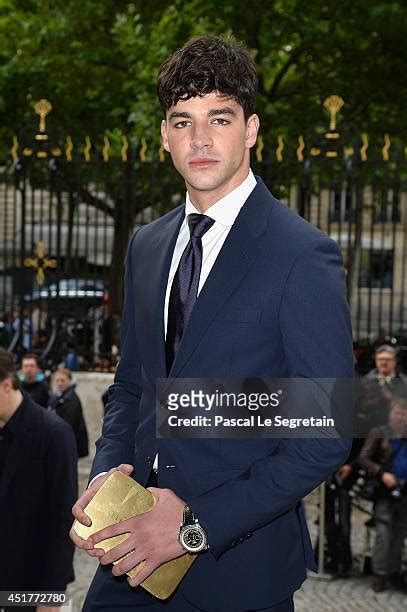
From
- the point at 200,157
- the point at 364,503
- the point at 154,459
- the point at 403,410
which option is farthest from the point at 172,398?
the point at 364,503

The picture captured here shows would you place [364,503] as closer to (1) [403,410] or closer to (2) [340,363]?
(1) [403,410]

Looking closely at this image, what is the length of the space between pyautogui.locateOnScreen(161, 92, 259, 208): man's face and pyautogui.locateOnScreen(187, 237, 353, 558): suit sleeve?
0.34 metres

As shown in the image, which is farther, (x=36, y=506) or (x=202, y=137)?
(x=36, y=506)

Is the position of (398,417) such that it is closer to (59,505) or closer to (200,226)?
(59,505)

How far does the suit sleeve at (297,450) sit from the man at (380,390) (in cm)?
618

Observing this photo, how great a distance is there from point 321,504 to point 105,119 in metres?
11.6

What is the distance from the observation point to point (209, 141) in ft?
7.85

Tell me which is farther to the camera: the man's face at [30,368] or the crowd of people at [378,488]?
the man's face at [30,368]

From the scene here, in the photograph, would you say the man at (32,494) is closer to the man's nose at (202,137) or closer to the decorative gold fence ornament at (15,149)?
the man's nose at (202,137)

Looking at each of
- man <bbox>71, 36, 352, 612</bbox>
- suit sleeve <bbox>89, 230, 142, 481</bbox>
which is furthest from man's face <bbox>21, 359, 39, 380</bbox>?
man <bbox>71, 36, 352, 612</bbox>

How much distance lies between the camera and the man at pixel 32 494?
459 cm

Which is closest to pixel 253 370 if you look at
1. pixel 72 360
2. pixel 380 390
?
pixel 380 390

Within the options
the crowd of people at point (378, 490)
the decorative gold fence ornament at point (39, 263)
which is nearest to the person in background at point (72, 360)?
the decorative gold fence ornament at point (39, 263)
